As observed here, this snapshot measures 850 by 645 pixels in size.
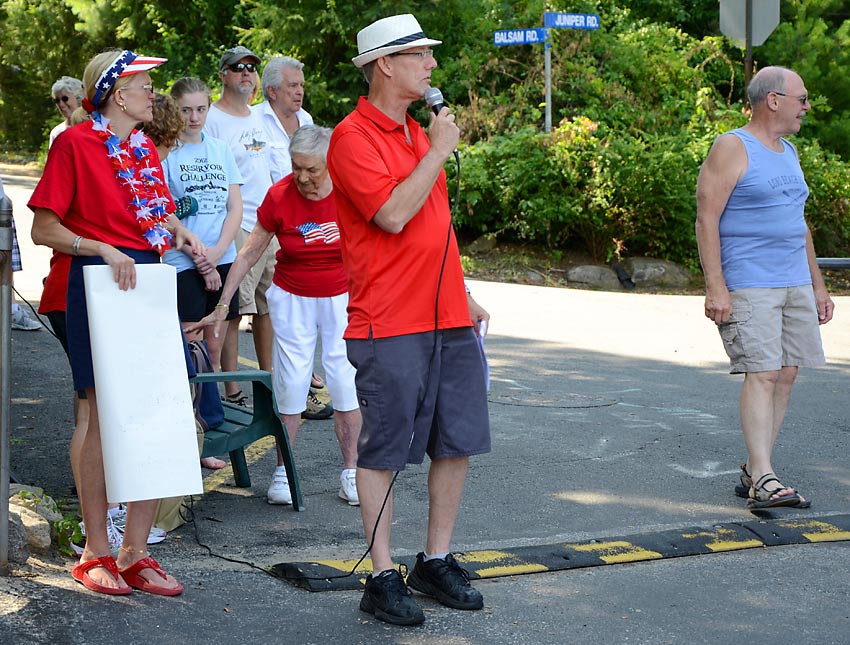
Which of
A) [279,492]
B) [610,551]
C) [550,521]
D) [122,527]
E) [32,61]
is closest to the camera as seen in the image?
[610,551]

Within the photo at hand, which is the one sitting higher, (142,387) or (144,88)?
(144,88)

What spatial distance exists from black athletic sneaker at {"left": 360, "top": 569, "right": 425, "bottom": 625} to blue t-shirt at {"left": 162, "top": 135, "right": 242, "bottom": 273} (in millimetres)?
2764

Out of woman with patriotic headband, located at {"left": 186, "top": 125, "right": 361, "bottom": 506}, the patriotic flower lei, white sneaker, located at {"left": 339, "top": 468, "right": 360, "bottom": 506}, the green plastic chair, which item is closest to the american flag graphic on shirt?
woman with patriotic headband, located at {"left": 186, "top": 125, "right": 361, "bottom": 506}

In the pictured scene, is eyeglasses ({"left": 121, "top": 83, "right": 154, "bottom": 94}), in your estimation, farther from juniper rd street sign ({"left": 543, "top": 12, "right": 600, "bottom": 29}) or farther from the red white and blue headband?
juniper rd street sign ({"left": 543, "top": 12, "right": 600, "bottom": 29})

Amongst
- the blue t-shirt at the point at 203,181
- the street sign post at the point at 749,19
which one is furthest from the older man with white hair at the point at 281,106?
the street sign post at the point at 749,19

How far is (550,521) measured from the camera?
5488mm

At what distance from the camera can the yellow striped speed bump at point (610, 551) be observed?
179 inches

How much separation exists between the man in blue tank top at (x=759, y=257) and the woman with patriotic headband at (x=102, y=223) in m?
2.77

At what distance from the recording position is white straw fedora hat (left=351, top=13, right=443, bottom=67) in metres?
4.11

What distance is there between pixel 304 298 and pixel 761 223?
2.22 m

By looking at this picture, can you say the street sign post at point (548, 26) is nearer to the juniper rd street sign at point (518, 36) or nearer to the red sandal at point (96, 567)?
the juniper rd street sign at point (518, 36)

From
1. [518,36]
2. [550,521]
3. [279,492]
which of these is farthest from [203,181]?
[518,36]

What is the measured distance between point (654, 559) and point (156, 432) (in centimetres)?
208

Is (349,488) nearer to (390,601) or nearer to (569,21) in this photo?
(390,601)
